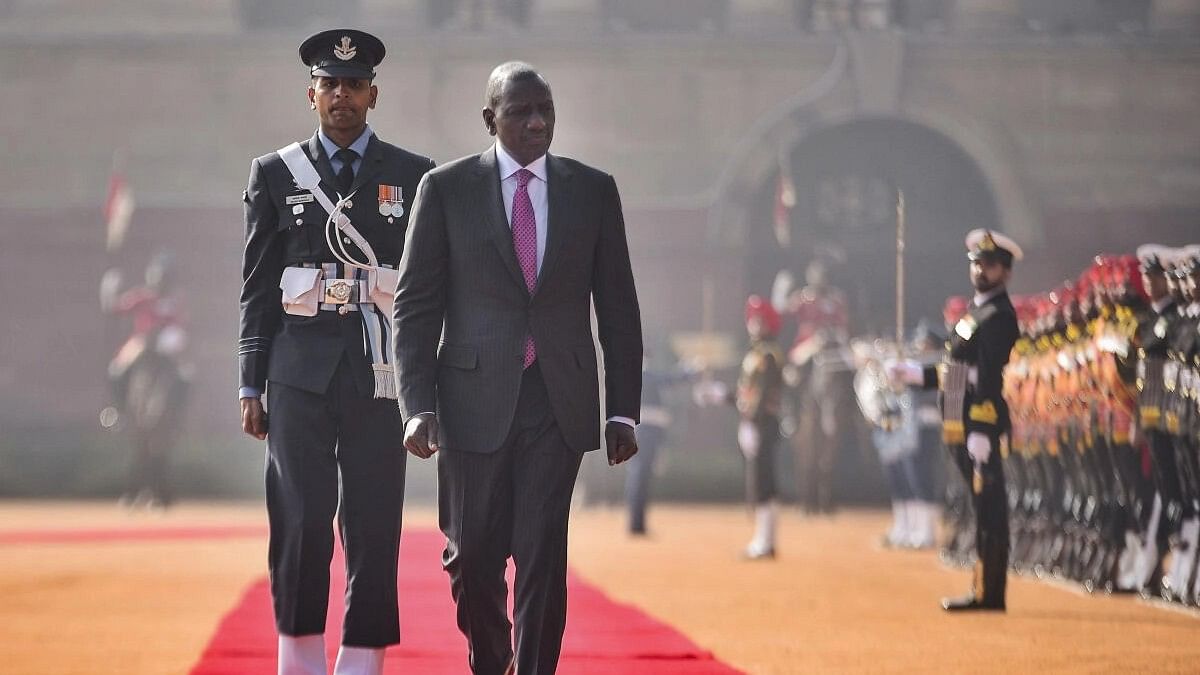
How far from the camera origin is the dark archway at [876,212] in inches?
943

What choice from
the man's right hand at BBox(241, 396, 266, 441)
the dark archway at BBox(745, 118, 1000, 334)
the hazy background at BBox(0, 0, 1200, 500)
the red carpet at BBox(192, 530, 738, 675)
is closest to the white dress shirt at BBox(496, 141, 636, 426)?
the man's right hand at BBox(241, 396, 266, 441)

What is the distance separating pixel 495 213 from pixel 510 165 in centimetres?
16

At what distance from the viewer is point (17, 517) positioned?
20.4 metres

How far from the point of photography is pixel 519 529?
17.3ft

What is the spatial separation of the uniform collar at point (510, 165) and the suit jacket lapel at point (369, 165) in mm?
558

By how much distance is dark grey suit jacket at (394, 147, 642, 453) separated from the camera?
5.29 meters

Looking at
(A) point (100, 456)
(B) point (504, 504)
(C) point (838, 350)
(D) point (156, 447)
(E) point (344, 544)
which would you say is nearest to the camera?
(B) point (504, 504)

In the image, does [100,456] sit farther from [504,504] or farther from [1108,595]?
[504,504]

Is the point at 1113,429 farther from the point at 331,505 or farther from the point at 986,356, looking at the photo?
the point at 331,505

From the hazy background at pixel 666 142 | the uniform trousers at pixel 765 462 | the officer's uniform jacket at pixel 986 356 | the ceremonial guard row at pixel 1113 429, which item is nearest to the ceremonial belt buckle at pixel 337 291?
the officer's uniform jacket at pixel 986 356

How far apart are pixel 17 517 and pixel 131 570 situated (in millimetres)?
8090

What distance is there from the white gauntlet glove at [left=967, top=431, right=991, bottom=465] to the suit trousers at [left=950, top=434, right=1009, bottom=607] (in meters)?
0.02

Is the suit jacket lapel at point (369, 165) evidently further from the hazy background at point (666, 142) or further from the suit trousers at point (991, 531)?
the hazy background at point (666, 142)

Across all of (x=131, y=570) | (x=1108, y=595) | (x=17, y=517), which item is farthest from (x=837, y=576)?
(x=17, y=517)
